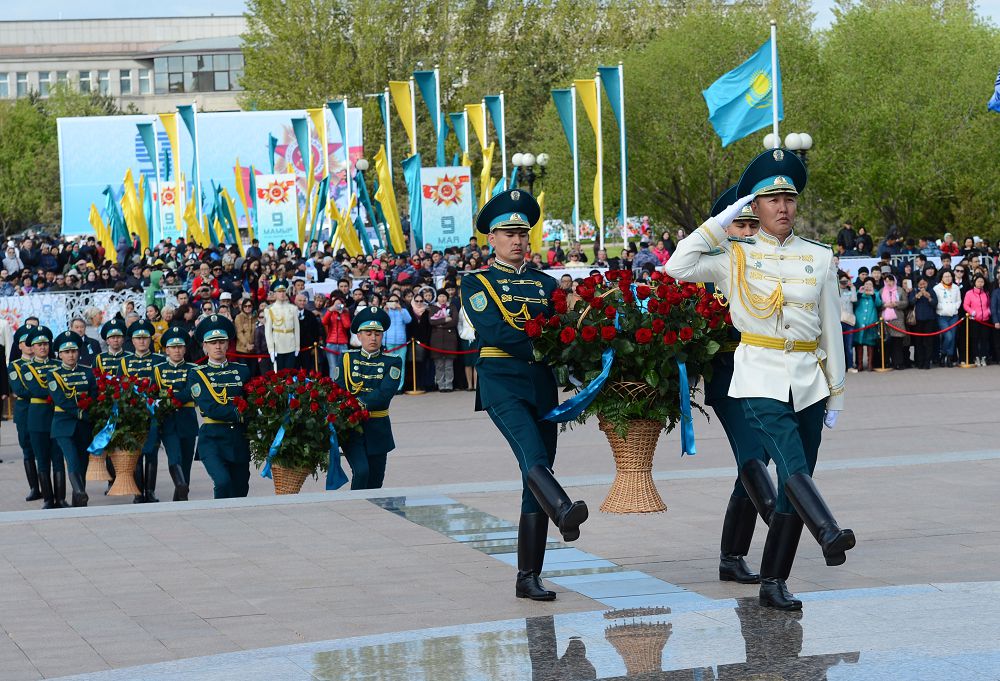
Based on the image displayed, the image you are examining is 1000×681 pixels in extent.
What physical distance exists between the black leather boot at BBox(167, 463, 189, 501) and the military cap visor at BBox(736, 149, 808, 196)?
764 cm

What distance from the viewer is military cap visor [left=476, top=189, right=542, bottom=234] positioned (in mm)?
7293

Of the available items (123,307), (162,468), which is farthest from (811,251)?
(123,307)

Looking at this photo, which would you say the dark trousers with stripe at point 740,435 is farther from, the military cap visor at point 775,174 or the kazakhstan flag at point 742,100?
the kazakhstan flag at point 742,100

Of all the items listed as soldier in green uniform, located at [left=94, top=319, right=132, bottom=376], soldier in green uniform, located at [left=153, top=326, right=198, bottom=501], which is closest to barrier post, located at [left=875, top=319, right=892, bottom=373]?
soldier in green uniform, located at [left=94, top=319, right=132, bottom=376]

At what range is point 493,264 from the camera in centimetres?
741

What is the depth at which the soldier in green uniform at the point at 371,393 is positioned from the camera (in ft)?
38.9

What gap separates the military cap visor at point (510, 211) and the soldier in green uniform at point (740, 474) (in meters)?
0.85

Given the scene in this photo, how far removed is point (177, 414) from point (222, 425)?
167cm

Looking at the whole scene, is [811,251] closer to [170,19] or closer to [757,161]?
[757,161]

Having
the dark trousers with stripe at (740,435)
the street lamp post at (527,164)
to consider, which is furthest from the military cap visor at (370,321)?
the street lamp post at (527,164)

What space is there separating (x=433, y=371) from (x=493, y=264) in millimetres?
16307

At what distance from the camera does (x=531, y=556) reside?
7.23m

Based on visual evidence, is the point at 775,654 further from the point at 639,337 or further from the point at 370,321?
the point at 370,321

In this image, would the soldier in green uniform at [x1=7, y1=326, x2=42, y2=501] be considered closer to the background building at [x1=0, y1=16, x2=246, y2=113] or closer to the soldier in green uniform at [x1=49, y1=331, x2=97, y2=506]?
the soldier in green uniform at [x1=49, y1=331, x2=97, y2=506]
